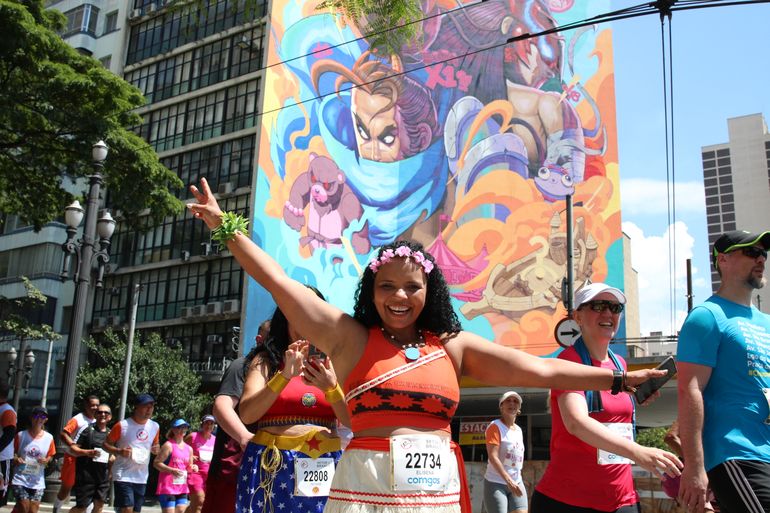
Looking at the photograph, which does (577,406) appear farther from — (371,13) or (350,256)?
(350,256)

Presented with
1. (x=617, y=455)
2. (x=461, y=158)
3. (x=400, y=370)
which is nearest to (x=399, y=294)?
(x=400, y=370)

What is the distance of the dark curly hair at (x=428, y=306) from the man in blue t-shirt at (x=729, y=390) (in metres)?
1.38

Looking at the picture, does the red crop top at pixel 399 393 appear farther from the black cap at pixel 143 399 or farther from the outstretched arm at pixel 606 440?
the black cap at pixel 143 399

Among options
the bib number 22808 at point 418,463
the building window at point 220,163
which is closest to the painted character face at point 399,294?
the bib number 22808 at point 418,463

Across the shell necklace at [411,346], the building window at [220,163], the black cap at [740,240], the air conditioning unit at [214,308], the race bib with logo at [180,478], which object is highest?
the building window at [220,163]

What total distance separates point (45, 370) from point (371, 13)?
43.5m

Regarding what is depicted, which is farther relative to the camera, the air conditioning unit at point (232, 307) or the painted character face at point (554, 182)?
the painted character face at point (554, 182)

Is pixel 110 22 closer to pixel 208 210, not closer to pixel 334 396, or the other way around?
pixel 334 396

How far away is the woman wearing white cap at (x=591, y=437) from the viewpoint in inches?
163

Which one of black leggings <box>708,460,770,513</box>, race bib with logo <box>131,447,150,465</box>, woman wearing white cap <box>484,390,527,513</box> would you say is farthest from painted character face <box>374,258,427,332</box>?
race bib with logo <box>131,447,150,465</box>

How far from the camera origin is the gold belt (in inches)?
169

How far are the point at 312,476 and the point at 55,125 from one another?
1662cm

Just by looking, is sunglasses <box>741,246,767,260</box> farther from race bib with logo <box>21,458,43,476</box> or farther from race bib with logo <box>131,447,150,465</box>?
race bib with logo <box>21,458,43,476</box>

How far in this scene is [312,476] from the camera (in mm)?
4254
